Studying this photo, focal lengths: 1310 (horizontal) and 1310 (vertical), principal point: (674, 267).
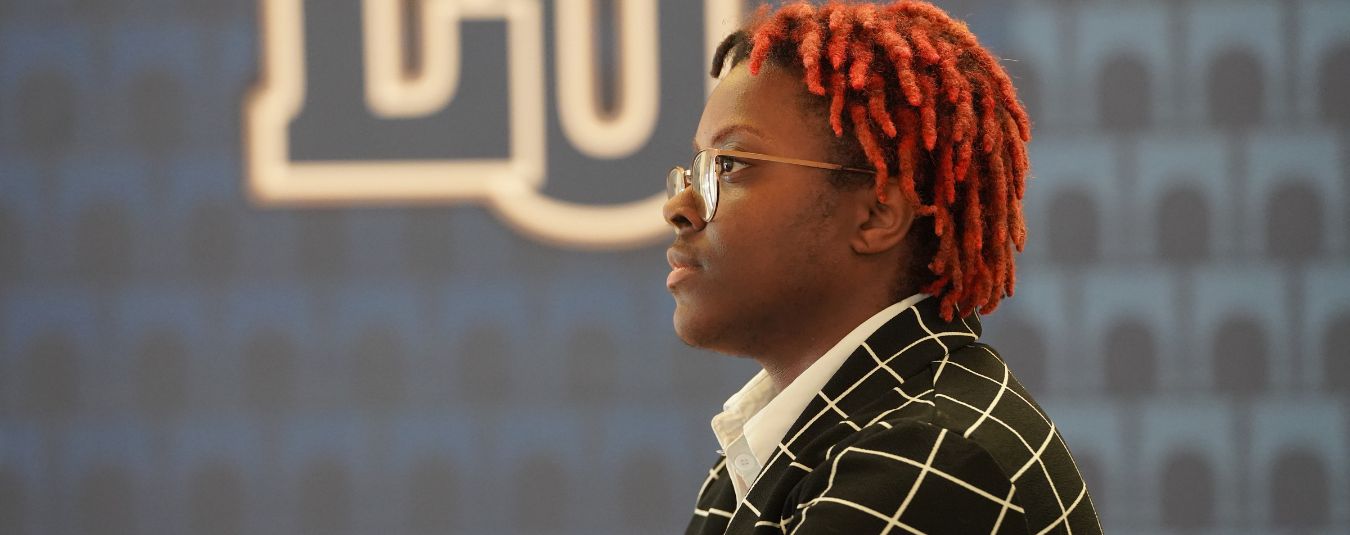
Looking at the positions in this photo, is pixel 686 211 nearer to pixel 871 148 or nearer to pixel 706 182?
pixel 706 182

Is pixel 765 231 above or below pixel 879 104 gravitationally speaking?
below

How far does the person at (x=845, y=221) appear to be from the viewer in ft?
3.63

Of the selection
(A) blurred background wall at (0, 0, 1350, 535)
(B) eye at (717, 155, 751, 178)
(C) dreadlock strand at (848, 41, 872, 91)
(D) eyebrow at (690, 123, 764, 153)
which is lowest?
(A) blurred background wall at (0, 0, 1350, 535)

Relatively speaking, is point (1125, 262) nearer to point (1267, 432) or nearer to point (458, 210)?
point (1267, 432)

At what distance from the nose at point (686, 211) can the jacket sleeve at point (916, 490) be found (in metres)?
0.33

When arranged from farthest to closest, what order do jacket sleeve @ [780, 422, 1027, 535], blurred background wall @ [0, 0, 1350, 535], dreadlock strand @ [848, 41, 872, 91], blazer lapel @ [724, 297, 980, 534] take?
1. blurred background wall @ [0, 0, 1350, 535]
2. dreadlock strand @ [848, 41, 872, 91]
3. blazer lapel @ [724, 297, 980, 534]
4. jacket sleeve @ [780, 422, 1027, 535]

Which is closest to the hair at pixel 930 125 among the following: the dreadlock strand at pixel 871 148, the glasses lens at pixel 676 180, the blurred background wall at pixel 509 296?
the dreadlock strand at pixel 871 148

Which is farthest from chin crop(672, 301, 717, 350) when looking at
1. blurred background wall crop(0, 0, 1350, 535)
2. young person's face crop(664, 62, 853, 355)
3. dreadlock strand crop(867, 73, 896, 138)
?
blurred background wall crop(0, 0, 1350, 535)

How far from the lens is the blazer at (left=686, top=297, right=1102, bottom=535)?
3.05 ft

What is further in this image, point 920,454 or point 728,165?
point 728,165

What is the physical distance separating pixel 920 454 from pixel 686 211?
1.23ft

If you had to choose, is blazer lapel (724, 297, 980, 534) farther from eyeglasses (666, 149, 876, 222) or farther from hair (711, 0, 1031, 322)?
eyeglasses (666, 149, 876, 222)

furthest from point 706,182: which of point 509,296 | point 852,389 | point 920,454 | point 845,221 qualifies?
point 509,296

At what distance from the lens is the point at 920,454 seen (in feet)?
3.08
